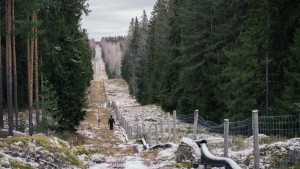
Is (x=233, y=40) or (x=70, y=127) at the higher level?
(x=233, y=40)

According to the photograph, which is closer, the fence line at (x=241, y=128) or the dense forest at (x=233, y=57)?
the fence line at (x=241, y=128)

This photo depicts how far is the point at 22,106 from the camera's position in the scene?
44812mm

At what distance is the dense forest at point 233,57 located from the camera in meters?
21.3

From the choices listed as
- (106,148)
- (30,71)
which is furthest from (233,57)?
(30,71)

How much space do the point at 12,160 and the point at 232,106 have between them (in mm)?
17970

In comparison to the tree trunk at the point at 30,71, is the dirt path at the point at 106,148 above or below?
below

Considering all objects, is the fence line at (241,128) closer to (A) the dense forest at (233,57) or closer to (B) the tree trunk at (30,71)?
(A) the dense forest at (233,57)

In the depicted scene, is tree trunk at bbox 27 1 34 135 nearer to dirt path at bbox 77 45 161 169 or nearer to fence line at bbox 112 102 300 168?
dirt path at bbox 77 45 161 169

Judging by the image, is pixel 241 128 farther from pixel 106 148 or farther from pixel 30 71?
pixel 30 71

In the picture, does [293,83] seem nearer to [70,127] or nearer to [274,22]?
[274,22]

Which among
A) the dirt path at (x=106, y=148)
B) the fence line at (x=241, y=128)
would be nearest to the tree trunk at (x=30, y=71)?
the dirt path at (x=106, y=148)

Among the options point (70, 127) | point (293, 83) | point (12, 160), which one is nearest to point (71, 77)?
point (70, 127)

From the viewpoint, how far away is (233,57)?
24375mm

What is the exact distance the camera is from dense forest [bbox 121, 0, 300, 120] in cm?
2134
